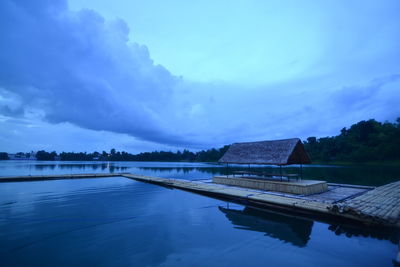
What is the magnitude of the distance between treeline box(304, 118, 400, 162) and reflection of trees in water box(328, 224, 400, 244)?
68.2 m

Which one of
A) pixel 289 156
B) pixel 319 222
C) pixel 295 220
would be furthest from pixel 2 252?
pixel 289 156

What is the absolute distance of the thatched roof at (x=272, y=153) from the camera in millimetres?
17047

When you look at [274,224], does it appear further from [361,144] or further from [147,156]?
[147,156]

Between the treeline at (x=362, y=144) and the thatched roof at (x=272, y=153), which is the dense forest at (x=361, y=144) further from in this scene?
the thatched roof at (x=272, y=153)

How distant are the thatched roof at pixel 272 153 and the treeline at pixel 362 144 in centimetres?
6158

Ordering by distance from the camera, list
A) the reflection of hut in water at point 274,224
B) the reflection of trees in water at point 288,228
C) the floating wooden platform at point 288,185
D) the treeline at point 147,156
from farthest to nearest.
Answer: the treeline at point 147,156 < the floating wooden platform at point 288,185 < the reflection of hut in water at point 274,224 < the reflection of trees in water at point 288,228

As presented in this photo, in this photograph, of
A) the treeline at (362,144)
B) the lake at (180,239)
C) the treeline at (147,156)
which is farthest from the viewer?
the treeline at (147,156)

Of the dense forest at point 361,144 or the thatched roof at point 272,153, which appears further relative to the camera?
the dense forest at point 361,144

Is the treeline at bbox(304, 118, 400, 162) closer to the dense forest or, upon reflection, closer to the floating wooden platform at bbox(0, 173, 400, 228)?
the dense forest

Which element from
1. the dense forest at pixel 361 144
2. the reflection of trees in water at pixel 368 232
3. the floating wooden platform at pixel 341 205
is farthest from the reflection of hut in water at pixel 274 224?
the dense forest at pixel 361 144

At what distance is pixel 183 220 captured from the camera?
460 inches

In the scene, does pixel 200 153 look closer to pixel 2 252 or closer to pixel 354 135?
pixel 354 135

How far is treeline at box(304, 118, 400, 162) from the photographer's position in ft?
199

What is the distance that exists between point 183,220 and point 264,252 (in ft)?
17.5
